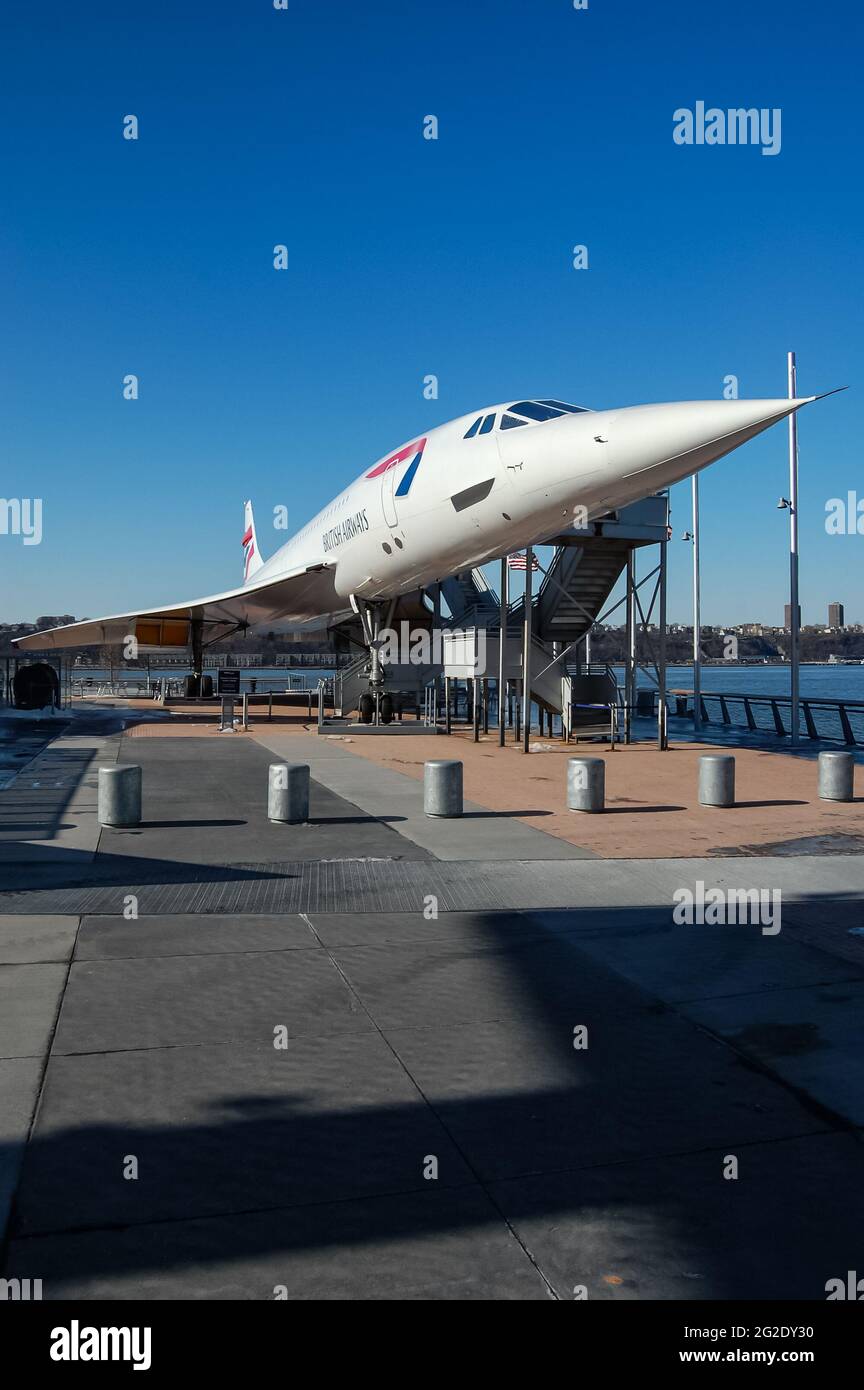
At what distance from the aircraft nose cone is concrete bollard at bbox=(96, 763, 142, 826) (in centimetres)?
738

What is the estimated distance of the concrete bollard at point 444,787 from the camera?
37.2 ft

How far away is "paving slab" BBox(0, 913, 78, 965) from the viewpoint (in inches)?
237

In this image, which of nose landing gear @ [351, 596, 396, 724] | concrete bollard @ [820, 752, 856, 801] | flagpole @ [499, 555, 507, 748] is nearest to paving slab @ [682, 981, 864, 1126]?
concrete bollard @ [820, 752, 856, 801]

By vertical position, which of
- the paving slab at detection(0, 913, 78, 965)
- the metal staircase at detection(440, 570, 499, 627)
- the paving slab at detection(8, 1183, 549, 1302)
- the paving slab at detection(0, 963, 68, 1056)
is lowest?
the paving slab at detection(8, 1183, 549, 1302)

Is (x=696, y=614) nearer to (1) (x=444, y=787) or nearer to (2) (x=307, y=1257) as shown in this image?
(1) (x=444, y=787)

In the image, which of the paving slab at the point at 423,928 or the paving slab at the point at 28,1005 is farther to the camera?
the paving slab at the point at 423,928

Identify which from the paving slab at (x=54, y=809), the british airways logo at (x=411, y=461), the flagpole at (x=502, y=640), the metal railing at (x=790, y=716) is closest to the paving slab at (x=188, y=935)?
the paving slab at (x=54, y=809)

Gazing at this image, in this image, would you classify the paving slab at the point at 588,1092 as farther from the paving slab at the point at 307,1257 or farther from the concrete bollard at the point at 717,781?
the concrete bollard at the point at 717,781

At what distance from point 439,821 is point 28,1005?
6434 millimetres

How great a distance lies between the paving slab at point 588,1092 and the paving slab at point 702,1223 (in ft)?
0.44

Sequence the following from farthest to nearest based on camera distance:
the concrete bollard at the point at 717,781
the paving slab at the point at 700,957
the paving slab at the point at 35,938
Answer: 1. the concrete bollard at the point at 717,781
2. the paving slab at the point at 35,938
3. the paving slab at the point at 700,957

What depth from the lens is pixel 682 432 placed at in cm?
1203

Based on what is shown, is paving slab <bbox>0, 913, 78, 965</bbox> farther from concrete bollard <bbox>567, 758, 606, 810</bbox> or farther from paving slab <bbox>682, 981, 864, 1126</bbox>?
concrete bollard <bbox>567, 758, 606, 810</bbox>
